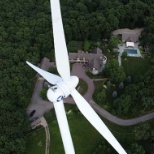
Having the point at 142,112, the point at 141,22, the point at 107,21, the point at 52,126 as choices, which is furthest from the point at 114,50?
the point at 52,126

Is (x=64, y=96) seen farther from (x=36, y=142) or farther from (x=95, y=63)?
(x=95, y=63)

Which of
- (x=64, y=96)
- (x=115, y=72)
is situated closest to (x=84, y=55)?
(x=115, y=72)

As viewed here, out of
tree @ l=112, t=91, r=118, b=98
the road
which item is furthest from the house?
tree @ l=112, t=91, r=118, b=98

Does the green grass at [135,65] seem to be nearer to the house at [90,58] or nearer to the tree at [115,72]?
the tree at [115,72]

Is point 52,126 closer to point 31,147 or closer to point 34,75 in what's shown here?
point 31,147

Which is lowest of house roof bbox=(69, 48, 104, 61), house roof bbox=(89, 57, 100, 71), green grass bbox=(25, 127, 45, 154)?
green grass bbox=(25, 127, 45, 154)

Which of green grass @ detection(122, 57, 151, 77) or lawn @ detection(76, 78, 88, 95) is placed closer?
lawn @ detection(76, 78, 88, 95)

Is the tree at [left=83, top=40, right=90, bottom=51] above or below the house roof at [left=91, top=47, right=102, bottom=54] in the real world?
above

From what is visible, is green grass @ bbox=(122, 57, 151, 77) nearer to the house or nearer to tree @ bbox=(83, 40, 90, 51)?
the house
